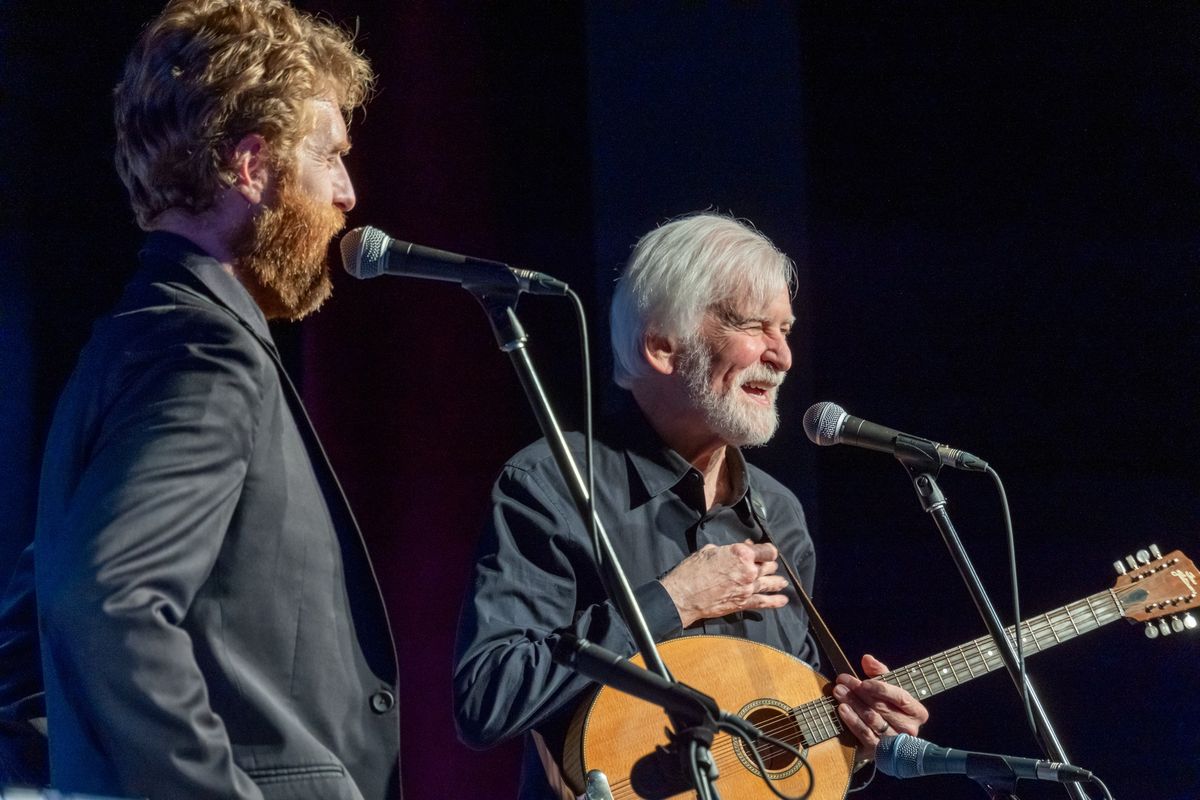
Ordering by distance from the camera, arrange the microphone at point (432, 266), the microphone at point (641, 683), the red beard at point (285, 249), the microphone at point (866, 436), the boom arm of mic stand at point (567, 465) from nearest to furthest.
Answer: the microphone at point (641, 683)
the boom arm of mic stand at point (567, 465)
the microphone at point (432, 266)
the red beard at point (285, 249)
the microphone at point (866, 436)

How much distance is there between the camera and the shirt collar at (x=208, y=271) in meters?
2.02

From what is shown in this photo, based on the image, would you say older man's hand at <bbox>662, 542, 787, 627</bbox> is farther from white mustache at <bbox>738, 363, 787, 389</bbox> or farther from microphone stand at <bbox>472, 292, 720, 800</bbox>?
microphone stand at <bbox>472, 292, 720, 800</bbox>

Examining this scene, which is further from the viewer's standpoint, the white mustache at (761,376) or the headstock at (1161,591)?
the white mustache at (761,376)

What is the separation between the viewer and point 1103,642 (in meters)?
4.04

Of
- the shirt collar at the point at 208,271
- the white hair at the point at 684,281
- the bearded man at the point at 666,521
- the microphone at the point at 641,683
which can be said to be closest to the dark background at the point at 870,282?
the white hair at the point at 684,281

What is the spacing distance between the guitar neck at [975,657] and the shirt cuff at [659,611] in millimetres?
642

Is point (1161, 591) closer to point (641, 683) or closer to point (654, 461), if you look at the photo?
point (654, 461)

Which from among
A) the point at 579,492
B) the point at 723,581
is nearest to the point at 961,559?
the point at 723,581

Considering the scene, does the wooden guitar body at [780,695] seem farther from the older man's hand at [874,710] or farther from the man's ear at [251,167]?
the man's ear at [251,167]

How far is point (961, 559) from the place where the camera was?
2.61 m

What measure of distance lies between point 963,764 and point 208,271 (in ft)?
5.61

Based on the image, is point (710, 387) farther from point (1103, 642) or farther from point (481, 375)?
point (1103, 642)

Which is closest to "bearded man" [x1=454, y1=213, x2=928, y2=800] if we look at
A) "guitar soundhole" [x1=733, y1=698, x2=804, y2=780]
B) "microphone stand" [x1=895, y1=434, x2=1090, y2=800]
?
"guitar soundhole" [x1=733, y1=698, x2=804, y2=780]

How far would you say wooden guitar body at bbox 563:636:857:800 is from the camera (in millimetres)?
2764
